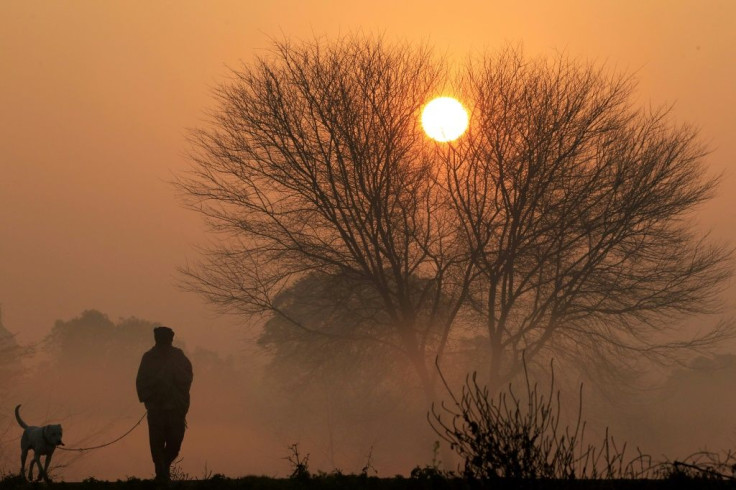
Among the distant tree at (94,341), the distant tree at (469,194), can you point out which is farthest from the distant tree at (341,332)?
the distant tree at (94,341)

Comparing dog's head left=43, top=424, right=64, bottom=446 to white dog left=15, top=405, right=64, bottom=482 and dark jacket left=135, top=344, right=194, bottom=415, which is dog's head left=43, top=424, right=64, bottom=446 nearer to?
white dog left=15, top=405, right=64, bottom=482

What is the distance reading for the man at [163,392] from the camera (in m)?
11.6

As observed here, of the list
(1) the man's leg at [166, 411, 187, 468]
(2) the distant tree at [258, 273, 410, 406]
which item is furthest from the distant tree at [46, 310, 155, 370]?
(1) the man's leg at [166, 411, 187, 468]

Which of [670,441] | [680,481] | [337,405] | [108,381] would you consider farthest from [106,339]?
[680,481]

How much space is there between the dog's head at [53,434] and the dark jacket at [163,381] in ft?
3.66

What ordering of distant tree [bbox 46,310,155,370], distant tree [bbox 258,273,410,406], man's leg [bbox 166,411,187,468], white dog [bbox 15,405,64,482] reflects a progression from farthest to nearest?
distant tree [bbox 46,310,155,370] → distant tree [bbox 258,273,410,406] → man's leg [bbox 166,411,187,468] → white dog [bbox 15,405,64,482]

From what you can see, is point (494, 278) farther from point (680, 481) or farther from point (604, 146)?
point (680, 481)

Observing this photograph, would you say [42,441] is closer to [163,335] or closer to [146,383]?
[146,383]

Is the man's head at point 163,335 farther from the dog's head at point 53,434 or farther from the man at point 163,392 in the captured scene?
the dog's head at point 53,434

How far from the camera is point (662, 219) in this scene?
68.8 feet

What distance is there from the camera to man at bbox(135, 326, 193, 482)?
11617 mm

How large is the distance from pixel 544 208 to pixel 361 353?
6807 millimetres

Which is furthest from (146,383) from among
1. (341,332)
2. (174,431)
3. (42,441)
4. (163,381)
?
(341,332)

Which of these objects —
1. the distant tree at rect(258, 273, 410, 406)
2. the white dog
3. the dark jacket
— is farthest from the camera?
the distant tree at rect(258, 273, 410, 406)
